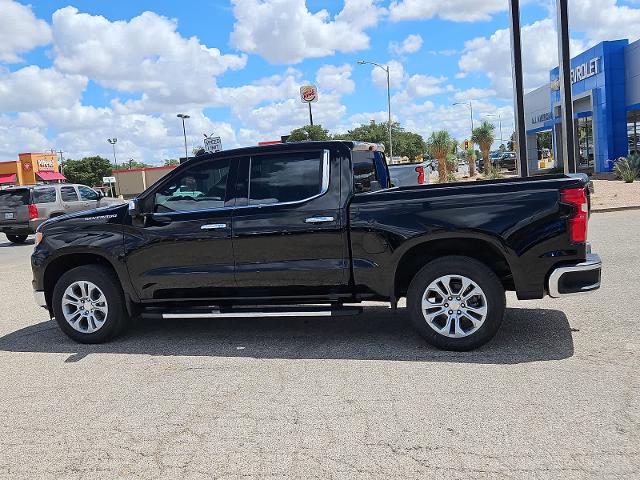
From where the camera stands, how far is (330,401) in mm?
4453

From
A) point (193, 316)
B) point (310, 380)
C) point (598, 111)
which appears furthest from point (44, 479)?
point (598, 111)

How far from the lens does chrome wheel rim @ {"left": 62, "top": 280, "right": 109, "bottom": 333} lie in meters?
6.29

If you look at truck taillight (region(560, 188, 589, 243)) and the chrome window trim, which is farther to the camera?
the chrome window trim

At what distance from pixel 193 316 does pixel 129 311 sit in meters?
0.78

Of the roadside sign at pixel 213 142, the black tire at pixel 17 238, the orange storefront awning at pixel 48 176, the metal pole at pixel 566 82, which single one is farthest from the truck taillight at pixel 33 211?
the orange storefront awning at pixel 48 176

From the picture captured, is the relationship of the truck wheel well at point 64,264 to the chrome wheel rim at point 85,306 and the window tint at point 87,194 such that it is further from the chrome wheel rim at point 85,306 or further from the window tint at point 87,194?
the window tint at point 87,194

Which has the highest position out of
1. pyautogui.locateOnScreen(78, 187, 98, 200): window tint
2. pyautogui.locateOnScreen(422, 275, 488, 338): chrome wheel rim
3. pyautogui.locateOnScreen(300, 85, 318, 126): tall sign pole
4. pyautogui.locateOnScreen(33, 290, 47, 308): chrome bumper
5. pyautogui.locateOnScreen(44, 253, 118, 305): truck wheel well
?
pyautogui.locateOnScreen(300, 85, 318, 126): tall sign pole

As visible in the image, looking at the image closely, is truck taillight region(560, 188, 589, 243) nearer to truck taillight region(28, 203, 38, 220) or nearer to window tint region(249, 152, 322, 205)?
window tint region(249, 152, 322, 205)

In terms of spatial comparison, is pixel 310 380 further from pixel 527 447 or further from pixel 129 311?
pixel 129 311

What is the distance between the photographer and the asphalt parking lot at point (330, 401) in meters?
3.54

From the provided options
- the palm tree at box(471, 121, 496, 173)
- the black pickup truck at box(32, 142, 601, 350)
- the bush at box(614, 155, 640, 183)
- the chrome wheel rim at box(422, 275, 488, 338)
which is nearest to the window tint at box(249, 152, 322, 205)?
the black pickup truck at box(32, 142, 601, 350)

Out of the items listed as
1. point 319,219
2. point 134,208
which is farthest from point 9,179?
point 319,219

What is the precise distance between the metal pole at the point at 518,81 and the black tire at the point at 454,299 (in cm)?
1549

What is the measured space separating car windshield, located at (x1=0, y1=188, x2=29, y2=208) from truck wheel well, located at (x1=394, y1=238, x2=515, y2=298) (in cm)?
1603
